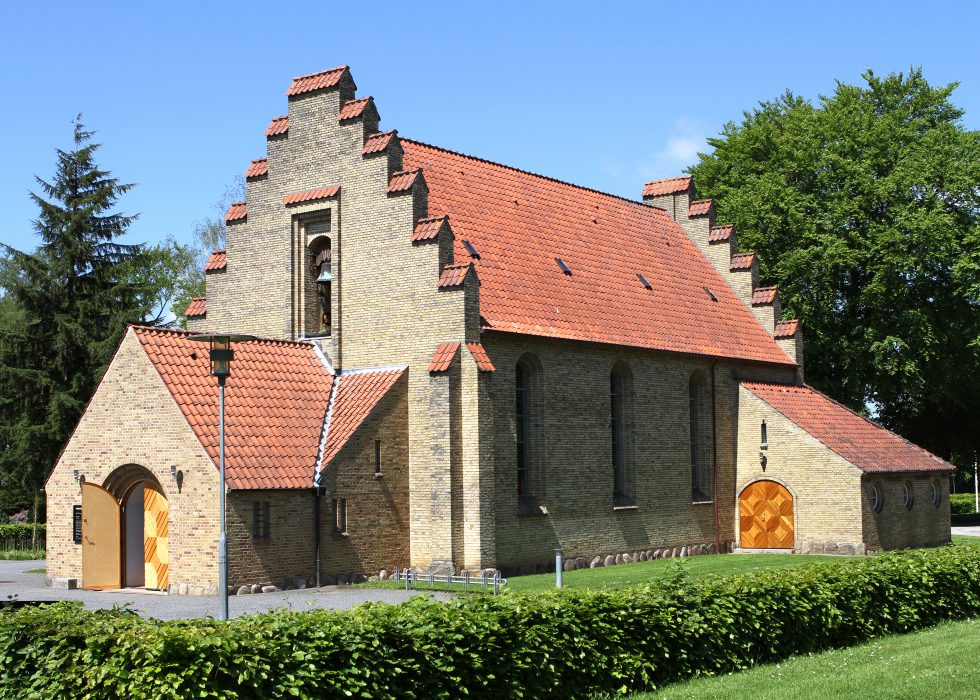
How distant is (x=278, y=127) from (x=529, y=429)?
1047 centimetres

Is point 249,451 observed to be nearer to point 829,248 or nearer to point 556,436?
point 556,436

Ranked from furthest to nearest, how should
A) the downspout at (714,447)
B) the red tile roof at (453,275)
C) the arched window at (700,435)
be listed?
the downspout at (714,447)
the arched window at (700,435)
the red tile roof at (453,275)

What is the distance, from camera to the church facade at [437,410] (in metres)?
26.5

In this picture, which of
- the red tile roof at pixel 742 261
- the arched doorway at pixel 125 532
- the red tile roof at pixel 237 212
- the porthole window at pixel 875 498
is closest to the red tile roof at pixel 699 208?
the red tile roof at pixel 742 261

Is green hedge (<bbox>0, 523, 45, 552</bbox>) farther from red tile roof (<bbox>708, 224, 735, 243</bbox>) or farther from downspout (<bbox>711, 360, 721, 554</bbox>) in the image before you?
red tile roof (<bbox>708, 224, 735, 243</bbox>)

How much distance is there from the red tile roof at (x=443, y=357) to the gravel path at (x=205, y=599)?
205 inches

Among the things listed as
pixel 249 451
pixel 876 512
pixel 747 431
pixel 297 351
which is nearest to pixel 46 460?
pixel 297 351

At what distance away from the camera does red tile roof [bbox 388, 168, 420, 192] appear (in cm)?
2892

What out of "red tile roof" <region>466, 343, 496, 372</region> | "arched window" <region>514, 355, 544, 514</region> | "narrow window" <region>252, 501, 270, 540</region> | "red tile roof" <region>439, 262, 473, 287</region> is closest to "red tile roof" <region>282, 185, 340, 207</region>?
"red tile roof" <region>439, 262, 473, 287</region>

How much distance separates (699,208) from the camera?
4212 cm

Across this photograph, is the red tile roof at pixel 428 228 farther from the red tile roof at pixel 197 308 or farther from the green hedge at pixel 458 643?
the green hedge at pixel 458 643

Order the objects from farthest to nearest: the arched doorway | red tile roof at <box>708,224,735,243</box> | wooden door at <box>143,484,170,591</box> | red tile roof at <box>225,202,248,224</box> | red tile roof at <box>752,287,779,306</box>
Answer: red tile roof at <box>708,224,735,243</box> < red tile roof at <box>752,287,779,306</box> < red tile roof at <box>225,202,248,224</box> < the arched doorway < wooden door at <box>143,484,170,591</box>

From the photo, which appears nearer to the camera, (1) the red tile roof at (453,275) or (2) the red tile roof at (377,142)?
(1) the red tile roof at (453,275)

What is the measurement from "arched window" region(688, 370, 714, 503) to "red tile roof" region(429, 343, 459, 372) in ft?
36.0
